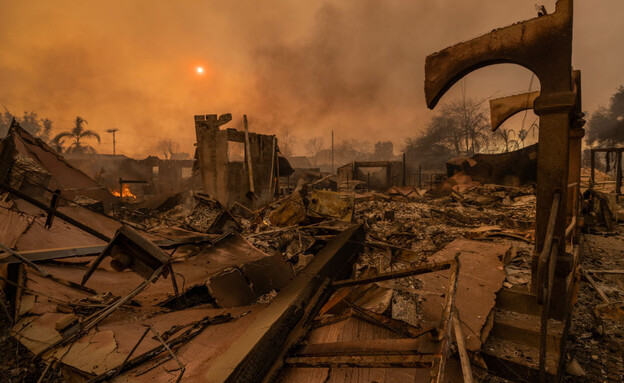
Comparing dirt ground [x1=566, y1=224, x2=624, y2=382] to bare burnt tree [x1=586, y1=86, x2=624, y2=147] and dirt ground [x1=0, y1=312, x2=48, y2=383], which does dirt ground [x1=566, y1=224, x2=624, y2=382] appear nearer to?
dirt ground [x1=0, y1=312, x2=48, y2=383]

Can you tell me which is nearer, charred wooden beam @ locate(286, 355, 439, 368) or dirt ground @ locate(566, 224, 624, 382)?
charred wooden beam @ locate(286, 355, 439, 368)

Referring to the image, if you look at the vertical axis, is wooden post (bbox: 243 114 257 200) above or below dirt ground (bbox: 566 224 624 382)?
above

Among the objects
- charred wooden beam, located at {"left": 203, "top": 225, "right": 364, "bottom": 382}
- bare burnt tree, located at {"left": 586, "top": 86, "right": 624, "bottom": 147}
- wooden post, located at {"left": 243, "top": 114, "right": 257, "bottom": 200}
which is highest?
bare burnt tree, located at {"left": 586, "top": 86, "right": 624, "bottom": 147}

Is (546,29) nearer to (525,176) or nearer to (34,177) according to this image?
(34,177)

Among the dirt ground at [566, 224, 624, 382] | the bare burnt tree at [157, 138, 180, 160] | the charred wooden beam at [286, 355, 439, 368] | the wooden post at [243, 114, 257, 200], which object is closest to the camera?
the charred wooden beam at [286, 355, 439, 368]

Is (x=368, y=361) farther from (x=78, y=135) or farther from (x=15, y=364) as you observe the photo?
(x=78, y=135)

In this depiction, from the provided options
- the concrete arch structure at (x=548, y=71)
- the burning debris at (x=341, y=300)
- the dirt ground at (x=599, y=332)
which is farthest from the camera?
the concrete arch structure at (x=548, y=71)

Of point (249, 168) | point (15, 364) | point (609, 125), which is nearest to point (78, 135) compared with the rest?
point (249, 168)

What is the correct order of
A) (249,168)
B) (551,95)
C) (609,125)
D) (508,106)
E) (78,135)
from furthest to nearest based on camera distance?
(78,135) → (609,125) → (249,168) → (508,106) → (551,95)

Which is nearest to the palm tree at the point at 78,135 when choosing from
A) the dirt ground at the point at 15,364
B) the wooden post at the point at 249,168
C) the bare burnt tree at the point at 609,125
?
the wooden post at the point at 249,168

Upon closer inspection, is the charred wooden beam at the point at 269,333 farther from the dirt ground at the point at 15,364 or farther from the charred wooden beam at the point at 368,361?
the dirt ground at the point at 15,364

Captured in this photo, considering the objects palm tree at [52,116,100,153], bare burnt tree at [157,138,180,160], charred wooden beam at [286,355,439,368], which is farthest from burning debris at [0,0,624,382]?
bare burnt tree at [157,138,180,160]

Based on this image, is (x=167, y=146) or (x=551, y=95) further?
(x=167, y=146)

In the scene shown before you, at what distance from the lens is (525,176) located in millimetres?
17391
